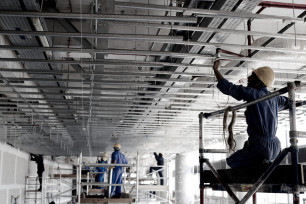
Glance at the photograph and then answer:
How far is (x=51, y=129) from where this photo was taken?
512 inches

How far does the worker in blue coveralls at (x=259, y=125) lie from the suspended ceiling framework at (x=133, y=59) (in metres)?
1.06

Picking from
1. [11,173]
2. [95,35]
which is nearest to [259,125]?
[95,35]

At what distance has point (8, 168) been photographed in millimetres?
12984

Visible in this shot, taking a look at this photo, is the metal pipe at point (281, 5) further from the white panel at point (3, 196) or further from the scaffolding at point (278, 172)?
the white panel at point (3, 196)

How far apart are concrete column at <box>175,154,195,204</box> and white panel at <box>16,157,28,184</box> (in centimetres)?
660

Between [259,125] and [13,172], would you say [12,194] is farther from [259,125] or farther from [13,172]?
[259,125]

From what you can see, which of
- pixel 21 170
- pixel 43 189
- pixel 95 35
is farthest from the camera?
pixel 21 170

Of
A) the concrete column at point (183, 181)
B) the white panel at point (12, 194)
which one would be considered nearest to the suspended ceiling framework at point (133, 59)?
the white panel at point (12, 194)

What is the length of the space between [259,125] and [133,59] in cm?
540

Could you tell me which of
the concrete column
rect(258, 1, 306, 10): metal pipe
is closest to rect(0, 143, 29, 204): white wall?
the concrete column

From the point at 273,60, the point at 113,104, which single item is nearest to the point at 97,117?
the point at 113,104

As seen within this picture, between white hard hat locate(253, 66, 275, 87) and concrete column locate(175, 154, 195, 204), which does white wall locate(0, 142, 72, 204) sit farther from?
white hard hat locate(253, 66, 275, 87)

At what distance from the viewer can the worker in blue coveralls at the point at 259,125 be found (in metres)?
3.28

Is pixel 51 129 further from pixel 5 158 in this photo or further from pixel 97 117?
pixel 97 117
